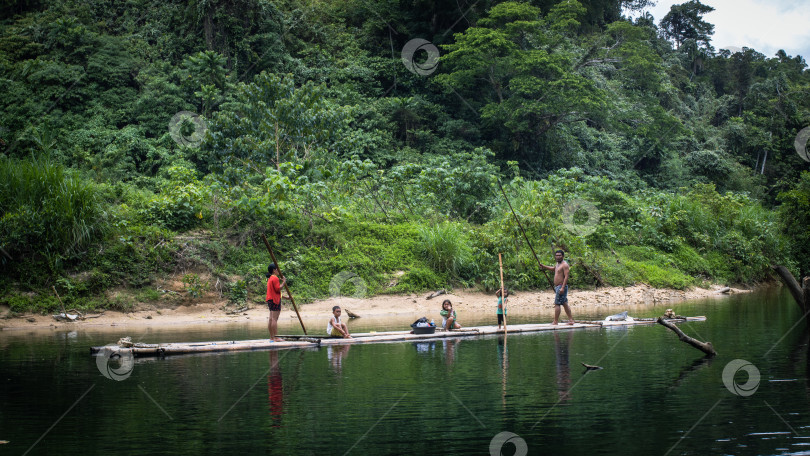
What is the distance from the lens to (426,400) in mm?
8242

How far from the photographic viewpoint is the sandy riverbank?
55.8 ft

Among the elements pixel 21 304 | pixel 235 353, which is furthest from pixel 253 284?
pixel 235 353

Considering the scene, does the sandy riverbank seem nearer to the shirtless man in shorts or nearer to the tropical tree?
the shirtless man in shorts

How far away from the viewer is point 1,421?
7.48 m

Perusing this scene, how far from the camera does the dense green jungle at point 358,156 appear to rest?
19.1m

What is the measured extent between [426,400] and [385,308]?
11.4 metres

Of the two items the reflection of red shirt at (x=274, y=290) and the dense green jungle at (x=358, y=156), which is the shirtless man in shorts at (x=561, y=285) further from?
the dense green jungle at (x=358, y=156)

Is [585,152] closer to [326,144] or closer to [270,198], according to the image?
[326,144]

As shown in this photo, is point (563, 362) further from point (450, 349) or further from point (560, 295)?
point (560, 295)

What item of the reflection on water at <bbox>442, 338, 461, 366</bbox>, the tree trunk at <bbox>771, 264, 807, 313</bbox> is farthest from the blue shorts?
the tree trunk at <bbox>771, 264, 807, 313</bbox>

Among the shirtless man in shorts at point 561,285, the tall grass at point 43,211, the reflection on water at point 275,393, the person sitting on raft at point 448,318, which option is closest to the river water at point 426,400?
the reflection on water at point 275,393

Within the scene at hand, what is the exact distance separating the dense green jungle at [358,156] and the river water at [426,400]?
652 centimetres

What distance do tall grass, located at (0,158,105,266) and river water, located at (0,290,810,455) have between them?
16.7ft

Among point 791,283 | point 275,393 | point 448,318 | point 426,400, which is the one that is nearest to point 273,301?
point 448,318
